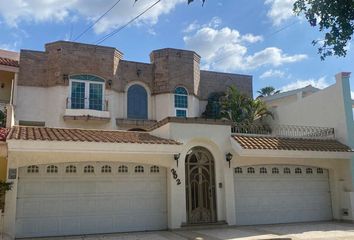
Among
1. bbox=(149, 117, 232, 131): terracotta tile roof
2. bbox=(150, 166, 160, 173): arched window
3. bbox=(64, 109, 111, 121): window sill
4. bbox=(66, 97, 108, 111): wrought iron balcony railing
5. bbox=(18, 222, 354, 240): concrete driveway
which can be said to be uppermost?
bbox=(66, 97, 108, 111): wrought iron balcony railing

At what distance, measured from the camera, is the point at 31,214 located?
13484mm

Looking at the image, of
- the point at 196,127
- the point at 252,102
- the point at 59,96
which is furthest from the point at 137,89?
the point at 196,127

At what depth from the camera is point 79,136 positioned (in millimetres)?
14078

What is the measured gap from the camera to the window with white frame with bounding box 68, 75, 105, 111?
25.3 m

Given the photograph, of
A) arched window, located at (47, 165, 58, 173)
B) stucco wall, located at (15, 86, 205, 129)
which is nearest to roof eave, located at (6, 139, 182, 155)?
arched window, located at (47, 165, 58, 173)

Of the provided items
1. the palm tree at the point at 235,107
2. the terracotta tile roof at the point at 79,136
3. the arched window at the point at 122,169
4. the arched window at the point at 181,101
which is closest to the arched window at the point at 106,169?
the arched window at the point at 122,169

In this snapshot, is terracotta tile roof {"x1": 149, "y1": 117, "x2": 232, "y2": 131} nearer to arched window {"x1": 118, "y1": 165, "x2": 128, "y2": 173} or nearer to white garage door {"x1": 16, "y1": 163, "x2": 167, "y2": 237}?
white garage door {"x1": 16, "y1": 163, "x2": 167, "y2": 237}

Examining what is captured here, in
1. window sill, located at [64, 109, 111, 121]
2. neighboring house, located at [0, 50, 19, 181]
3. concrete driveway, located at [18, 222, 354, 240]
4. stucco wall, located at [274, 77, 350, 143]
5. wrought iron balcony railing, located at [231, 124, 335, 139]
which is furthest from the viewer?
window sill, located at [64, 109, 111, 121]

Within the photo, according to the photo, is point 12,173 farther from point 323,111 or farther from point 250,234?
point 323,111

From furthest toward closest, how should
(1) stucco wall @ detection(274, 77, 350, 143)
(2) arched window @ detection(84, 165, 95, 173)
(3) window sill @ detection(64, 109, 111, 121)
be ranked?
(3) window sill @ detection(64, 109, 111, 121) < (1) stucco wall @ detection(274, 77, 350, 143) < (2) arched window @ detection(84, 165, 95, 173)

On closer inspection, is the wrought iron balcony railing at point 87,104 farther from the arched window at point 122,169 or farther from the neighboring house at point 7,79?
the arched window at point 122,169

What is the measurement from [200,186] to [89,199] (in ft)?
14.7

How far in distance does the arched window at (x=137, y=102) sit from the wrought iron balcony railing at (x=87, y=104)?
6.44 feet

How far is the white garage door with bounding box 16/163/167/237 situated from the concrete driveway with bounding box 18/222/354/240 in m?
0.70
